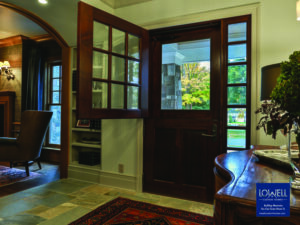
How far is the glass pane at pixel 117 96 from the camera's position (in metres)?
2.62

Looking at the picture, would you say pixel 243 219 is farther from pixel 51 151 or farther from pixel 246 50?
pixel 51 151

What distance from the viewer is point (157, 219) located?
7.76 feet

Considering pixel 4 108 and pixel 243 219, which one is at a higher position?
pixel 4 108

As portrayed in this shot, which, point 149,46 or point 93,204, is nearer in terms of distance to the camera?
point 93,204

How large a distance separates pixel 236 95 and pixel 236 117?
0.25m

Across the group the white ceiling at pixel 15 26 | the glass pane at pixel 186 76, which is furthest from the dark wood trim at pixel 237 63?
the white ceiling at pixel 15 26

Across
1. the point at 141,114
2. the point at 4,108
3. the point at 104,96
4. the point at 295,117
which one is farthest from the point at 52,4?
the point at 4,108

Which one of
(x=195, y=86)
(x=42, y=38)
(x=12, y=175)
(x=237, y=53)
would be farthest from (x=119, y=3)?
(x=12, y=175)

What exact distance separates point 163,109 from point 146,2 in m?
1.50

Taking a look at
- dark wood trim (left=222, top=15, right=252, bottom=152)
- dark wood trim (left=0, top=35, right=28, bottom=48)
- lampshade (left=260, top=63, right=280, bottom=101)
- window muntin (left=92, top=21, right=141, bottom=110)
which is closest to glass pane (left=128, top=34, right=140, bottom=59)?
window muntin (left=92, top=21, right=141, bottom=110)

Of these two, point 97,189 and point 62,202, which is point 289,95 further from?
point 97,189

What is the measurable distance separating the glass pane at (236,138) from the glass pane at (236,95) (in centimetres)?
33

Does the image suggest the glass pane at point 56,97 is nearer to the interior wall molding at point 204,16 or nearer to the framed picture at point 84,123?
the framed picture at point 84,123

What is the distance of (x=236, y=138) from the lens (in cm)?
266
